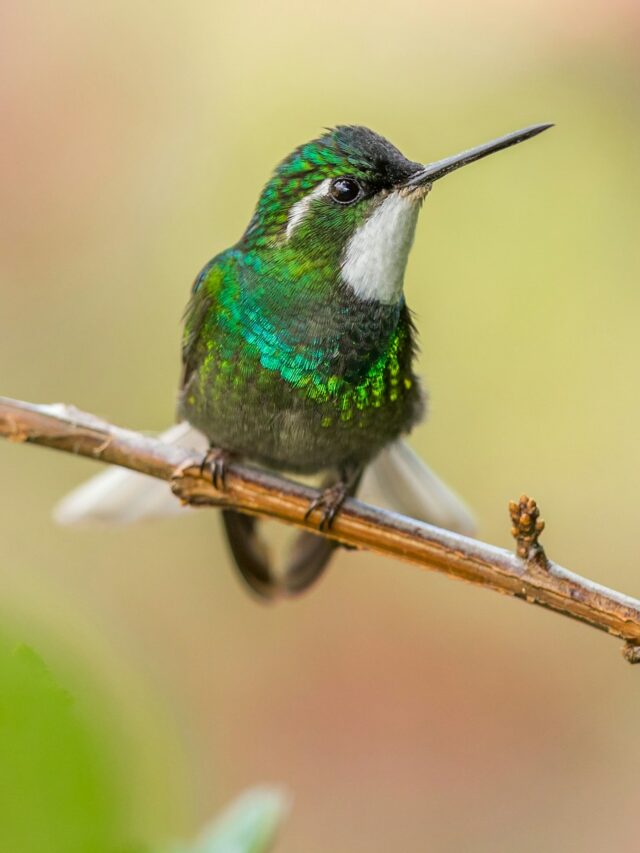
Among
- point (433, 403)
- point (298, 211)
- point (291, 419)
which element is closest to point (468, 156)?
point (298, 211)

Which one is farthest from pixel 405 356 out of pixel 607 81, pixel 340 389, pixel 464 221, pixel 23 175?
pixel 23 175

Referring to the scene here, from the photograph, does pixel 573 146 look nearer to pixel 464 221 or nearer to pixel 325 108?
pixel 464 221

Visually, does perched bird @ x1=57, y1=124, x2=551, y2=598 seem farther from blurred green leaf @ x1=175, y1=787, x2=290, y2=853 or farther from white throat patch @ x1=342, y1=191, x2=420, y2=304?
blurred green leaf @ x1=175, y1=787, x2=290, y2=853

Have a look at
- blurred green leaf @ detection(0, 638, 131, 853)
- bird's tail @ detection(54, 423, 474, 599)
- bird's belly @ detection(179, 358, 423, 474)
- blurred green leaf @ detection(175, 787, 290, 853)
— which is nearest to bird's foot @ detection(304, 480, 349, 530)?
bird's belly @ detection(179, 358, 423, 474)

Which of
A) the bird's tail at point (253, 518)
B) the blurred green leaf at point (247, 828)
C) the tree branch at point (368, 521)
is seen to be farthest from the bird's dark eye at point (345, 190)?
the blurred green leaf at point (247, 828)

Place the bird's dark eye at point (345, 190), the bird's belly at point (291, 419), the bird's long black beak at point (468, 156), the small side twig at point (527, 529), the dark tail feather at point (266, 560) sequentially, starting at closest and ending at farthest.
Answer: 1. the bird's long black beak at point (468, 156)
2. the small side twig at point (527, 529)
3. the bird's dark eye at point (345, 190)
4. the bird's belly at point (291, 419)
5. the dark tail feather at point (266, 560)

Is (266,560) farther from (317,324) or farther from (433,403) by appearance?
(433,403)

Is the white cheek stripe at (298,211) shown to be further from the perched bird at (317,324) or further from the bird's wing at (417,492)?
the bird's wing at (417,492)
